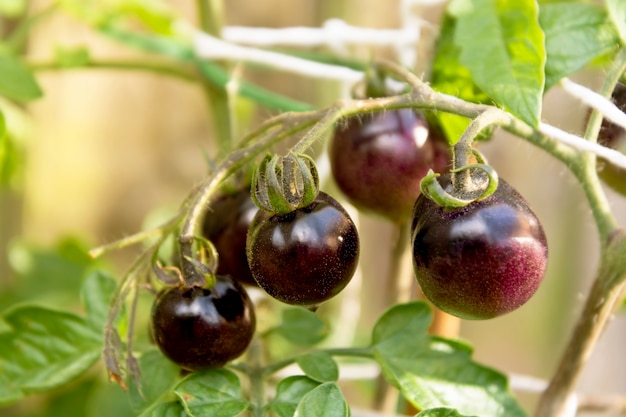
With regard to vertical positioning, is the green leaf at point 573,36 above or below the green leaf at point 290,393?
above

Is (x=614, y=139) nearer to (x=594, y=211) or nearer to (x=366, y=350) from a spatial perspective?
(x=594, y=211)

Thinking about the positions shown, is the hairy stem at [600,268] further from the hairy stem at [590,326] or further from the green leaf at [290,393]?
the green leaf at [290,393]

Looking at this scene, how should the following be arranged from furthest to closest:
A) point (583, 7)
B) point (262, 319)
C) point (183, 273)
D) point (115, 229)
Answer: point (115, 229) < point (262, 319) < point (583, 7) < point (183, 273)

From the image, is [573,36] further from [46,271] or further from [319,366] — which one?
[46,271]

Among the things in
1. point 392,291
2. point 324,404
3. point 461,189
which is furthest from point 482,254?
point 392,291

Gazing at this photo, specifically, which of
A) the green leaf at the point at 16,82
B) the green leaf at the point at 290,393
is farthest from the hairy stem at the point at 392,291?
the green leaf at the point at 16,82

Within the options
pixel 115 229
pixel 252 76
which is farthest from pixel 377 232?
pixel 115 229
